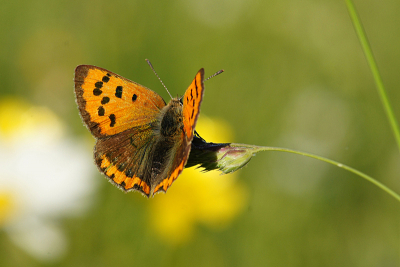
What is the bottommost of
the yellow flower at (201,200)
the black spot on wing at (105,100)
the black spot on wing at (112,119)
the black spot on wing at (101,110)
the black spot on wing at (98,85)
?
the yellow flower at (201,200)

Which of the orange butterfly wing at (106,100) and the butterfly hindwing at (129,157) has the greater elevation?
the orange butterfly wing at (106,100)

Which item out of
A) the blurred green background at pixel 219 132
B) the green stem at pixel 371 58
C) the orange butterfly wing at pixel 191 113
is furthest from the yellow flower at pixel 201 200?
the green stem at pixel 371 58

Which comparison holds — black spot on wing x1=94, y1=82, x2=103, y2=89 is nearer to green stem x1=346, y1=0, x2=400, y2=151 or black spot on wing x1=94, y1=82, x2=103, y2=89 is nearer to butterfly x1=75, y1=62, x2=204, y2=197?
butterfly x1=75, y1=62, x2=204, y2=197

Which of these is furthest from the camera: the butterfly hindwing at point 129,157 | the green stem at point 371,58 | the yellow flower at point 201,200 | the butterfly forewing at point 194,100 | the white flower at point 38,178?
the yellow flower at point 201,200

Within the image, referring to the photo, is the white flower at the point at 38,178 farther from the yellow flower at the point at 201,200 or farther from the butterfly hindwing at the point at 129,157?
the butterfly hindwing at the point at 129,157

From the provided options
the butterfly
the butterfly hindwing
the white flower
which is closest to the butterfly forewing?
the butterfly

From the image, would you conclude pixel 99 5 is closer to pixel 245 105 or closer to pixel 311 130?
pixel 245 105

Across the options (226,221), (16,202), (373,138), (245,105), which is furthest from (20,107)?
(373,138)
